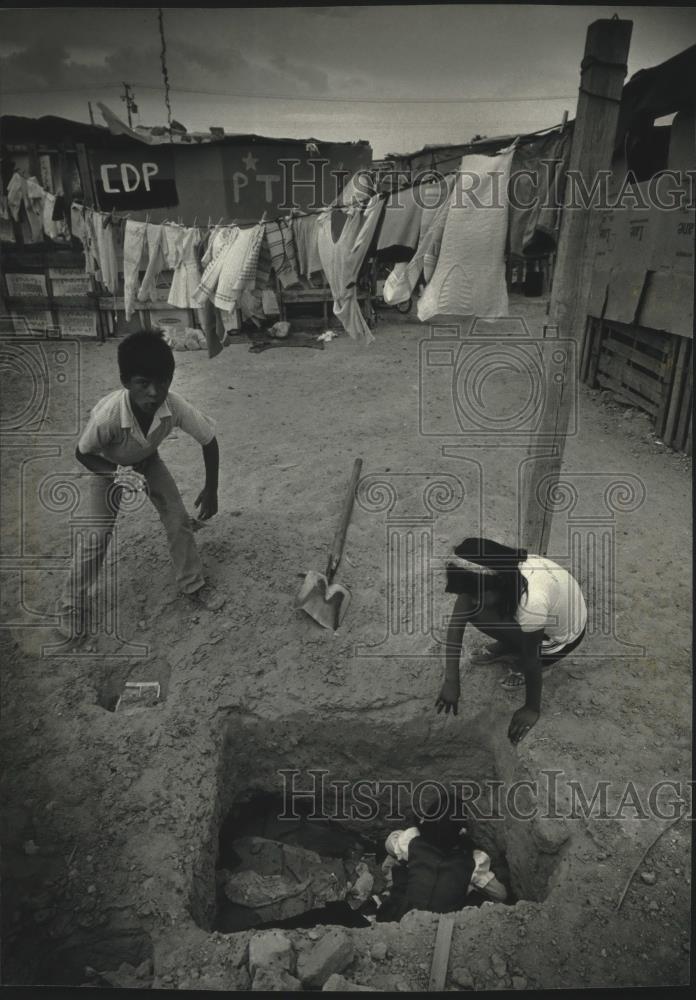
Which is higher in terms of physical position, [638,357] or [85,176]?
[85,176]

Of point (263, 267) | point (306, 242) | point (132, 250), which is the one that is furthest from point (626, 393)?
point (132, 250)

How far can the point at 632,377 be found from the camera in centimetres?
712

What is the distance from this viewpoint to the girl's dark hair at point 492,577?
2861 mm

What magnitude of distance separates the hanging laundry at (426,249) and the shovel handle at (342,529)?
180 cm

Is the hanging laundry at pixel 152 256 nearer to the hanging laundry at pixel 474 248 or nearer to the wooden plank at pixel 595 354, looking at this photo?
the hanging laundry at pixel 474 248

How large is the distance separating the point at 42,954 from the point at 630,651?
3.34m

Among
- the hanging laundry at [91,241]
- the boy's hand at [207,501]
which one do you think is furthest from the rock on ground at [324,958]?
the hanging laundry at [91,241]

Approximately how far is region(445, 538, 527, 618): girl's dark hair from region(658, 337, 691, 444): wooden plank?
435cm

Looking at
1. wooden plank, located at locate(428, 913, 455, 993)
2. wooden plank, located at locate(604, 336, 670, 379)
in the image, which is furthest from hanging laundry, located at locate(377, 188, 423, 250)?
wooden plank, located at locate(604, 336, 670, 379)

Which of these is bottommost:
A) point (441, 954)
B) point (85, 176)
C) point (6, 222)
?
point (441, 954)

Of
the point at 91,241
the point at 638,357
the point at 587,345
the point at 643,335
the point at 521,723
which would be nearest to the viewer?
the point at 521,723

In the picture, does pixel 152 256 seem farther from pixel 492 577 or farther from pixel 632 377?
pixel 632 377

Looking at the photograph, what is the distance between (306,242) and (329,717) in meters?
4.12

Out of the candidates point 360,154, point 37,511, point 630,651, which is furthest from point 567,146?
point 360,154
